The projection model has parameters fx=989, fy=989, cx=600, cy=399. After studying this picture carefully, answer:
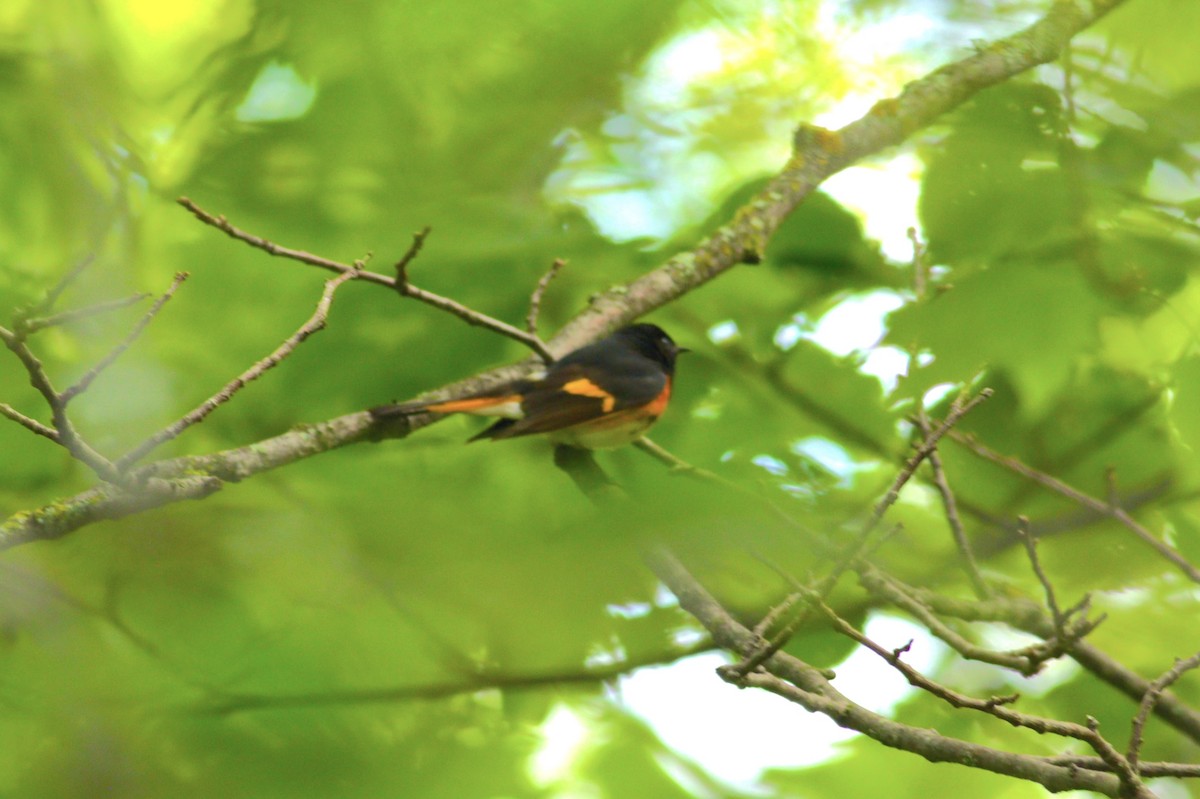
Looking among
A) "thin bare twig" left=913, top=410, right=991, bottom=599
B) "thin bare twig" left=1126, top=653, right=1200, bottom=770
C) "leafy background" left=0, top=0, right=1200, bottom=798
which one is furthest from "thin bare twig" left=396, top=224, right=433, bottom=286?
"thin bare twig" left=1126, top=653, right=1200, bottom=770

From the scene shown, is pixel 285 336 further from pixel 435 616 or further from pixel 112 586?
pixel 435 616

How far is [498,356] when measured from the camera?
2.40 metres

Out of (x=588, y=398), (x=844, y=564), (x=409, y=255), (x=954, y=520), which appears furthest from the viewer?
(x=588, y=398)

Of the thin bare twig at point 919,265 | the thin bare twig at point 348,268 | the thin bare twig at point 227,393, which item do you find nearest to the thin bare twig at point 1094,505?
the thin bare twig at point 919,265

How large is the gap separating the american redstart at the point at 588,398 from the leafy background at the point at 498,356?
0.48ft

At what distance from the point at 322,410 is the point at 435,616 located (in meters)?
0.99

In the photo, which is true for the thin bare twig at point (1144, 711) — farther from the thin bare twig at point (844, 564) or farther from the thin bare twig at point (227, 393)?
the thin bare twig at point (227, 393)

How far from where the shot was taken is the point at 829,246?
2721mm

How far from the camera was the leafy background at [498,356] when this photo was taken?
115cm

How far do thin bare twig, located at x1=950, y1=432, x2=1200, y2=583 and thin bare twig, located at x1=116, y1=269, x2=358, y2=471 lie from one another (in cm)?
165

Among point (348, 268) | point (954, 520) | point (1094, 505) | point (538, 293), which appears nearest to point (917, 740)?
point (954, 520)

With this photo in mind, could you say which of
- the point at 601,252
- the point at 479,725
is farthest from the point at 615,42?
the point at 479,725

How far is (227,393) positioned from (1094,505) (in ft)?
6.75

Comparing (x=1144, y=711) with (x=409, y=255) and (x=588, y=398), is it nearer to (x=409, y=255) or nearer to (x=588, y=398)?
(x=409, y=255)
